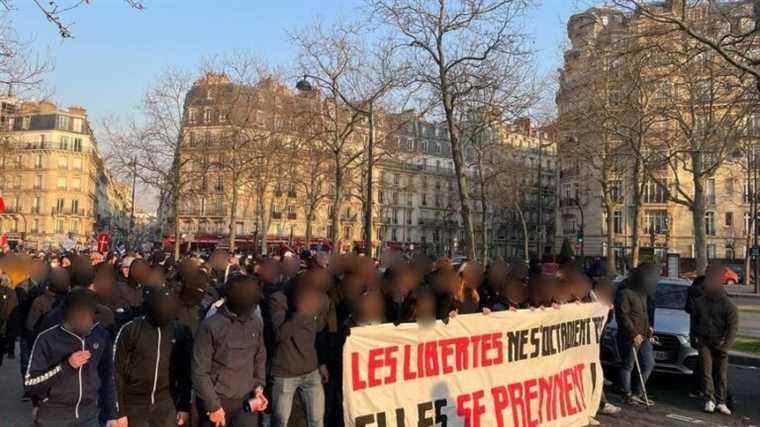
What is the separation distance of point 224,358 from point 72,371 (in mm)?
979

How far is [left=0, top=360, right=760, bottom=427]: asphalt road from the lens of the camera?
314 inches

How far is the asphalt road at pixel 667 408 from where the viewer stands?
798cm

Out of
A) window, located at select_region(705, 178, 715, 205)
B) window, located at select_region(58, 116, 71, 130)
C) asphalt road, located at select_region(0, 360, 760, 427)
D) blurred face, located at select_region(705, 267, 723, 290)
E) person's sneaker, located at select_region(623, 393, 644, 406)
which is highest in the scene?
window, located at select_region(58, 116, 71, 130)

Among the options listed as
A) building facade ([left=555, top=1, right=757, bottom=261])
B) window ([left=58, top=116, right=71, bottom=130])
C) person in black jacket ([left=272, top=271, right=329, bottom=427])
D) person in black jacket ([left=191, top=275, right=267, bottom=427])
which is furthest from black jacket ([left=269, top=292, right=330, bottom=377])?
window ([left=58, top=116, right=71, bottom=130])

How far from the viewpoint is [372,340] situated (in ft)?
19.4

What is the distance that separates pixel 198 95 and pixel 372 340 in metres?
35.1

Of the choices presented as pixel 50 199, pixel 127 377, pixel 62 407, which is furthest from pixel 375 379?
pixel 50 199

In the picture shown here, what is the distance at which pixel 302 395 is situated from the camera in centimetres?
567

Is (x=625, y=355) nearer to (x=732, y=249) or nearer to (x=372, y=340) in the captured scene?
(x=372, y=340)

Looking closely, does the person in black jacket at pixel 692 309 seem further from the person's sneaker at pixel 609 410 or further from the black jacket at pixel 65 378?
the black jacket at pixel 65 378

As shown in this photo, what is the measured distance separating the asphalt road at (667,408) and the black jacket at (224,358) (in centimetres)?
409

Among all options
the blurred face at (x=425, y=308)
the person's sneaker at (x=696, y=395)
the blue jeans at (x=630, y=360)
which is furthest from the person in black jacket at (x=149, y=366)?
the person's sneaker at (x=696, y=395)

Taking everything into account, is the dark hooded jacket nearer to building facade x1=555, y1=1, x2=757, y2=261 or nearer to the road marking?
the road marking

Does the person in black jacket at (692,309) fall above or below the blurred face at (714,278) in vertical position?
below
